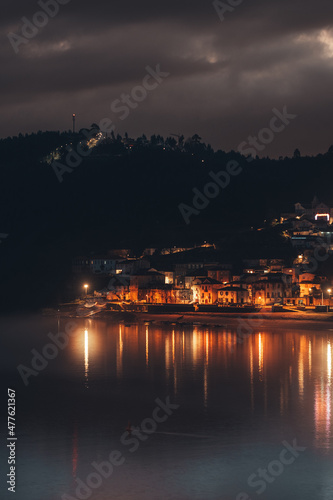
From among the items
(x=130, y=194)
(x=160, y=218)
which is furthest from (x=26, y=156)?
(x=160, y=218)

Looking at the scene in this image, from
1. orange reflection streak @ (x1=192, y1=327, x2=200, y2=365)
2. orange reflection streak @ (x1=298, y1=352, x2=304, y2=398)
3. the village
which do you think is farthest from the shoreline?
orange reflection streak @ (x1=298, y1=352, x2=304, y2=398)

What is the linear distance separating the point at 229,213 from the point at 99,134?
5645 centimetres

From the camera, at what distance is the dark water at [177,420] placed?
2089 centimetres

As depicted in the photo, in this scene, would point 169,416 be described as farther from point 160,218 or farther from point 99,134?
point 99,134

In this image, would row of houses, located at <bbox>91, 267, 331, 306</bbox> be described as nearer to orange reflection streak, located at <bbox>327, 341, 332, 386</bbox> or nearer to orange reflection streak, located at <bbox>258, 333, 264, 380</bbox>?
orange reflection streak, located at <bbox>258, 333, 264, 380</bbox>

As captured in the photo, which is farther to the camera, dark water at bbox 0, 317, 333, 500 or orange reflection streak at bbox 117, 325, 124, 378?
orange reflection streak at bbox 117, 325, 124, 378

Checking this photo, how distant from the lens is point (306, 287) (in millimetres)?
63031

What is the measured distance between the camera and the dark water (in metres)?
20.9

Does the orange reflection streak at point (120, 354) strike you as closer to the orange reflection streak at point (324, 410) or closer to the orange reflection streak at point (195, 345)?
the orange reflection streak at point (195, 345)

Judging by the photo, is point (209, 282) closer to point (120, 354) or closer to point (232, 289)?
point (232, 289)

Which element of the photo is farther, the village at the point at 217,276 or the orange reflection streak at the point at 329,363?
the village at the point at 217,276

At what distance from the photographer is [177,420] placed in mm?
26672

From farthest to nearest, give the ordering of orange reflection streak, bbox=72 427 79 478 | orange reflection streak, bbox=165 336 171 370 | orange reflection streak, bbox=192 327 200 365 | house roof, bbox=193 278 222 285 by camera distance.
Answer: house roof, bbox=193 278 222 285 < orange reflection streak, bbox=192 327 200 365 < orange reflection streak, bbox=165 336 171 370 < orange reflection streak, bbox=72 427 79 478

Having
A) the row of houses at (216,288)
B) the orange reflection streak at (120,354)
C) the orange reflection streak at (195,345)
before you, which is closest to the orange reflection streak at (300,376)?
the orange reflection streak at (195,345)
